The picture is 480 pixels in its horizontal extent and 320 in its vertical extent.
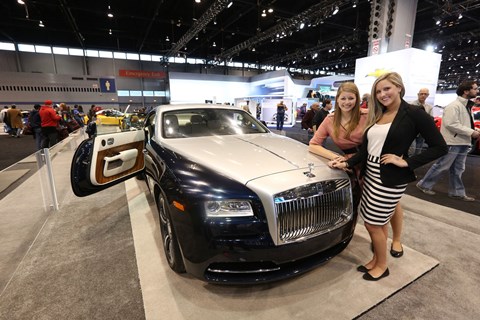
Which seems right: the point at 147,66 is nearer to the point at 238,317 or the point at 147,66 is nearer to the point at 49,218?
the point at 49,218

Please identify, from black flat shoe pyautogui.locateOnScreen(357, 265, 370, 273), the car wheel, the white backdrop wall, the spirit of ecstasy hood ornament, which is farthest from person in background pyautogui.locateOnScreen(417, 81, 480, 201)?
the white backdrop wall

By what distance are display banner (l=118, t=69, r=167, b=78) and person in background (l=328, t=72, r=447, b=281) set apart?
93.4 ft

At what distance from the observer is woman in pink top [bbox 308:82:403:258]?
2145mm

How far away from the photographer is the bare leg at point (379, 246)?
1910 mm

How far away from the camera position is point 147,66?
1070 inches

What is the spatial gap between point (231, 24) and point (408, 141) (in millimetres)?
17358

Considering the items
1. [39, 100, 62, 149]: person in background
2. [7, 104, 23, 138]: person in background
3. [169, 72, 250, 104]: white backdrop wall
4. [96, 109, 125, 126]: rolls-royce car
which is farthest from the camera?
[169, 72, 250, 104]: white backdrop wall

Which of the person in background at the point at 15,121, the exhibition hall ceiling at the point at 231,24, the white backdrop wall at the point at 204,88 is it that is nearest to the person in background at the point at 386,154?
the exhibition hall ceiling at the point at 231,24

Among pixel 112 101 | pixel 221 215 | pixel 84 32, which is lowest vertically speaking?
pixel 221 215

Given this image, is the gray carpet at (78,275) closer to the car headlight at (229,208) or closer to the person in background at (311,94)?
the car headlight at (229,208)

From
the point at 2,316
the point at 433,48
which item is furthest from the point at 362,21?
the point at 2,316

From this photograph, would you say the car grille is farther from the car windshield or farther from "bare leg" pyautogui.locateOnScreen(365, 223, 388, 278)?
the car windshield

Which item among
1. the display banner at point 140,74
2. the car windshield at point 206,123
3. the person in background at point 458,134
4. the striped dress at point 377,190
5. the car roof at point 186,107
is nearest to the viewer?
the striped dress at point 377,190

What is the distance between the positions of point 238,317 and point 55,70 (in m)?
29.8
